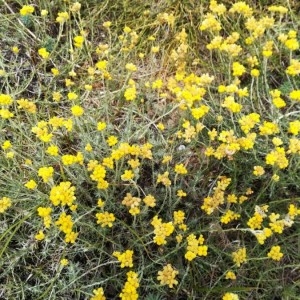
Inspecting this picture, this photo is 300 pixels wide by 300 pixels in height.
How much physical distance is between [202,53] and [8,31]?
97 centimetres

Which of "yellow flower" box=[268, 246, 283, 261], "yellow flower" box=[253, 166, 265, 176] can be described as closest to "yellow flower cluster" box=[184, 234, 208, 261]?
"yellow flower" box=[268, 246, 283, 261]

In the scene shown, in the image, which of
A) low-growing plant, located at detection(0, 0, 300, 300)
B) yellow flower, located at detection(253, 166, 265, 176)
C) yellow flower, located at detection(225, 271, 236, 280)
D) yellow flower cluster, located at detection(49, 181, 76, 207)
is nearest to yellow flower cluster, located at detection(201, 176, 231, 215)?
low-growing plant, located at detection(0, 0, 300, 300)

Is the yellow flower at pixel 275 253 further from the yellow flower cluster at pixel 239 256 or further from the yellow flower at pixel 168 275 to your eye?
the yellow flower at pixel 168 275

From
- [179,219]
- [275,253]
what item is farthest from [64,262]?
[275,253]

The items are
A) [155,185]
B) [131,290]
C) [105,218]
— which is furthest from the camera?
[155,185]

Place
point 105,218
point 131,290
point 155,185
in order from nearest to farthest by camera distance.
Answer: point 131,290 → point 105,218 → point 155,185

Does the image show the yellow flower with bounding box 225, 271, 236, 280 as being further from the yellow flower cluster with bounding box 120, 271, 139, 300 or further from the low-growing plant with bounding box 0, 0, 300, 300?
the yellow flower cluster with bounding box 120, 271, 139, 300

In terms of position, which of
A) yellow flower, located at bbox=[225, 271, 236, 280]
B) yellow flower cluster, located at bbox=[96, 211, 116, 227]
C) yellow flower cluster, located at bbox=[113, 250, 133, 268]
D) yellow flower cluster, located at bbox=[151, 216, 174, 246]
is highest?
yellow flower cluster, located at bbox=[151, 216, 174, 246]

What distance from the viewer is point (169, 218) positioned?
1828 millimetres

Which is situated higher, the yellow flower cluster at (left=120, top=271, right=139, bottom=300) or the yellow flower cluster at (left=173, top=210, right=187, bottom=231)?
the yellow flower cluster at (left=173, top=210, right=187, bottom=231)

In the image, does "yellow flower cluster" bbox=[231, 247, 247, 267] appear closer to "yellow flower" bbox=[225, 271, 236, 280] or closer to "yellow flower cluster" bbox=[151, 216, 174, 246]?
"yellow flower" bbox=[225, 271, 236, 280]

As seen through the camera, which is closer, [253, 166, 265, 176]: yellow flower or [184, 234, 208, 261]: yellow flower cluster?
[184, 234, 208, 261]: yellow flower cluster

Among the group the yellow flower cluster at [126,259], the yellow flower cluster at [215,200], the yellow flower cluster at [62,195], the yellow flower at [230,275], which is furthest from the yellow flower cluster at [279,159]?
the yellow flower cluster at [62,195]

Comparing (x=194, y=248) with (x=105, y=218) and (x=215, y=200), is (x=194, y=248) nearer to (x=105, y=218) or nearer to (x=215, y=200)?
(x=215, y=200)
